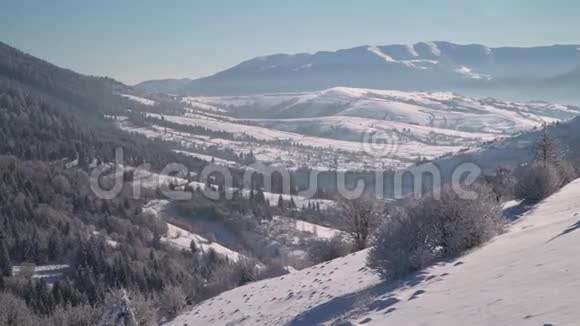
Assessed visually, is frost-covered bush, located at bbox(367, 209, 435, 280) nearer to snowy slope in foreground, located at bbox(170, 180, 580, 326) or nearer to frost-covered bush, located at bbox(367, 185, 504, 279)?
frost-covered bush, located at bbox(367, 185, 504, 279)

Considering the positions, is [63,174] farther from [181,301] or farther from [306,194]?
[181,301]

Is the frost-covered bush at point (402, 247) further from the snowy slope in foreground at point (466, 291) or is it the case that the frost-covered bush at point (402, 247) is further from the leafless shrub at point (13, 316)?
the leafless shrub at point (13, 316)

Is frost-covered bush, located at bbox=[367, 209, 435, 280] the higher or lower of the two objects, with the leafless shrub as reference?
higher

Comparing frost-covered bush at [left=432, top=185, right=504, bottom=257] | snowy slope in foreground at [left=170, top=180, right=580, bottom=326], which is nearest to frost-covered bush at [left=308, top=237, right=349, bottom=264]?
snowy slope in foreground at [left=170, top=180, right=580, bottom=326]

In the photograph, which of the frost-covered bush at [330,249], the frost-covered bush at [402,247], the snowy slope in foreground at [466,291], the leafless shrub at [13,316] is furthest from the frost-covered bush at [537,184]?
the leafless shrub at [13,316]

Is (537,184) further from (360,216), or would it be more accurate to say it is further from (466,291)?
(466,291)

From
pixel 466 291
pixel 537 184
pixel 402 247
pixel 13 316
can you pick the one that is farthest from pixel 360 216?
pixel 13 316
